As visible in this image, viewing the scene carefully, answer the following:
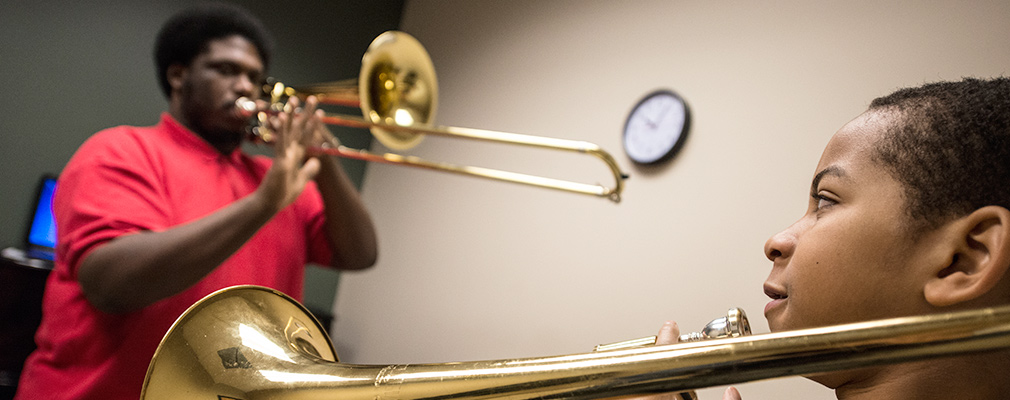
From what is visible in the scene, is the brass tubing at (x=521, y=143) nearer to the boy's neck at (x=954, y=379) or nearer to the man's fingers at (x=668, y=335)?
the man's fingers at (x=668, y=335)

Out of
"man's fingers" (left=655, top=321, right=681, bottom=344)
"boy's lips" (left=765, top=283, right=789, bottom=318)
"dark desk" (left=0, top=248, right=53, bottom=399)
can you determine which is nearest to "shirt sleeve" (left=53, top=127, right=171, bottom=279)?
"dark desk" (left=0, top=248, right=53, bottom=399)

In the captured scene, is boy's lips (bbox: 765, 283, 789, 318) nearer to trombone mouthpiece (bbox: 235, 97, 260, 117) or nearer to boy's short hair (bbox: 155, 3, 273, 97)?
trombone mouthpiece (bbox: 235, 97, 260, 117)

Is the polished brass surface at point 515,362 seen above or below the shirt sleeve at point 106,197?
below

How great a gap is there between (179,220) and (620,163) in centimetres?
141

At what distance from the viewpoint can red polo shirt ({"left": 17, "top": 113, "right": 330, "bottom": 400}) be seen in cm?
128

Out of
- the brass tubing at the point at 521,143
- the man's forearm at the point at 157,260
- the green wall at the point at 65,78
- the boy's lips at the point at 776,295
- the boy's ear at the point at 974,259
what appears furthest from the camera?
the green wall at the point at 65,78

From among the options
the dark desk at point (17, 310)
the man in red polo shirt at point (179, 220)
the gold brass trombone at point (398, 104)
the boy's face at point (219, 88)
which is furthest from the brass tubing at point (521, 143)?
the dark desk at point (17, 310)

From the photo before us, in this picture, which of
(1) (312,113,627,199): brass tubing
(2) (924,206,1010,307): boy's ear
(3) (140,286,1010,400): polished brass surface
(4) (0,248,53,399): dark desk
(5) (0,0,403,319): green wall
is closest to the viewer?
(3) (140,286,1010,400): polished brass surface

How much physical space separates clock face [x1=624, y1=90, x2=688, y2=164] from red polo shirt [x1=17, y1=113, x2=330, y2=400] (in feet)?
3.88

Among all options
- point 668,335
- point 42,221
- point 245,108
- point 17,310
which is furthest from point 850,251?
point 42,221

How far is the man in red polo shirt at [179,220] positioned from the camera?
1.28 metres

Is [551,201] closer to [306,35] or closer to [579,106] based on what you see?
[579,106]

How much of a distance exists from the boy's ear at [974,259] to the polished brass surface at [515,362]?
0.64 ft

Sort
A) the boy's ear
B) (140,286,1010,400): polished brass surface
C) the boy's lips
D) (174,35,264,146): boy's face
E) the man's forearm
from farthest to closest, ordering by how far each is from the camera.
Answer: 1. (174,35,264,146): boy's face
2. the man's forearm
3. the boy's lips
4. the boy's ear
5. (140,286,1010,400): polished brass surface
